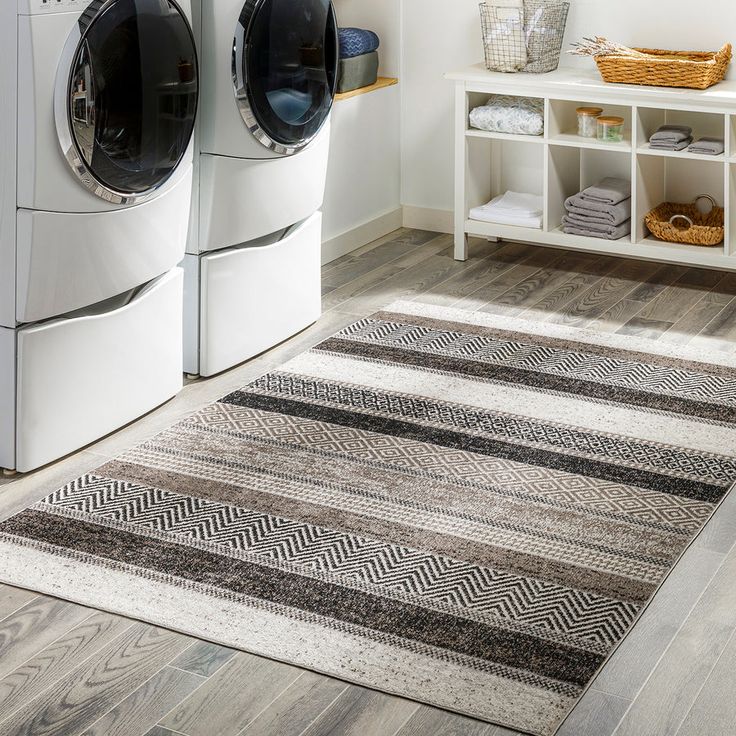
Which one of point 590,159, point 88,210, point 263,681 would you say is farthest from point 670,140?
point 263,681

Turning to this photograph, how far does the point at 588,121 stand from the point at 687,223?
0.47 meters

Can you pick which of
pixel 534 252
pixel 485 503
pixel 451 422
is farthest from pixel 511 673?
pixel 534 252

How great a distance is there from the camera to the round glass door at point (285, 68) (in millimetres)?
2746

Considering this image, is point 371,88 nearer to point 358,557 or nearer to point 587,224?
point 587,224

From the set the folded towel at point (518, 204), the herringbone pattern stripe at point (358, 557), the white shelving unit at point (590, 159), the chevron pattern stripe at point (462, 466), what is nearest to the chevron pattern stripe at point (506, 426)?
the chevron pattern stripe at point (462, 466)

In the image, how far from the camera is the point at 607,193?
12.4 ft

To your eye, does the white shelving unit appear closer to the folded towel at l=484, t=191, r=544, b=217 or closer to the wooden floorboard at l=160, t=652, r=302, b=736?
the folded towel at l=484, t=191, r=544, b=217

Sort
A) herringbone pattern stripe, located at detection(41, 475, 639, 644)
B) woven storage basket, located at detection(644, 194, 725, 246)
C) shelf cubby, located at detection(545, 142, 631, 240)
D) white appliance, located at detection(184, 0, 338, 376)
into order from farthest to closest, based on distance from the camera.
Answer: shelf cubby, located at detection(545, 142, 631, 240)
woven storage basket, located at detection(644, 194, 725, 246)
white appliance, located at detection(184, 0, 338, 376)
herringbone pattern stripe, located at detection(41, 475, 639, 644)

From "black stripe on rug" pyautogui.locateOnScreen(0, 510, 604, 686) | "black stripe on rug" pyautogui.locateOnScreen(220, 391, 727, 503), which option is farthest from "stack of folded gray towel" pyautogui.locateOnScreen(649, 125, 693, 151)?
"black stripe on rug" pyautogui.locateOnScreen(0, 510, 604, 686)

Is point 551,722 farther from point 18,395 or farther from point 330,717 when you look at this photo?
point 18,395

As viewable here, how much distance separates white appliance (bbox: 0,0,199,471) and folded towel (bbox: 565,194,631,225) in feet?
5.19

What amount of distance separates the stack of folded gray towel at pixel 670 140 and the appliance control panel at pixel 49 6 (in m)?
2.00

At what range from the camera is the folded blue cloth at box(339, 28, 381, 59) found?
399 cm

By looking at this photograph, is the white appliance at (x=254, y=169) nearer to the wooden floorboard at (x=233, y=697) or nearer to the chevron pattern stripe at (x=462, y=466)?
the chevron pattern stripe at (x=462, y=466)
